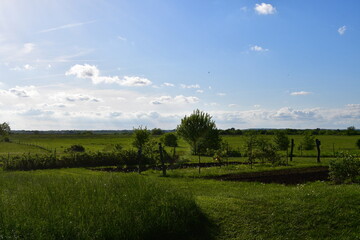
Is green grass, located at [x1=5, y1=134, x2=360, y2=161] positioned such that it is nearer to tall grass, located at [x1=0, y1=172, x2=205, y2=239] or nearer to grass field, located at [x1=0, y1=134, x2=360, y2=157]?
grass field, located at [x1=0, y1=134, x2=360, y2=157]

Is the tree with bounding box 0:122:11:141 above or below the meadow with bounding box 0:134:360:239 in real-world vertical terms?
above

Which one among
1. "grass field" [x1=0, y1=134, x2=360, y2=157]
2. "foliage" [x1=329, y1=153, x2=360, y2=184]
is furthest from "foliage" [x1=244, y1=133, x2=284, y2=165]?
"foliage" [x1=329, y1=153, x2=360, y2=184]

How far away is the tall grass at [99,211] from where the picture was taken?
7.74 metres

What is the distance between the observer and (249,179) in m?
20.6

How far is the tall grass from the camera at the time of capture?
7737 millimetres

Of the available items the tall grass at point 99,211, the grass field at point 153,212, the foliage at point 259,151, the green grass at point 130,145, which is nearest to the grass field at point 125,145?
the green grass at point 130,145

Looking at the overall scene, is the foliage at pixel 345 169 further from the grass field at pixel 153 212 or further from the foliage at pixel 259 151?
the foliage at pixel 259 151

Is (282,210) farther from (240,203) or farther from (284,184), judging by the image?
(284,184)

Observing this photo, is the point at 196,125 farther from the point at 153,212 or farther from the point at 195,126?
the point at 153,212

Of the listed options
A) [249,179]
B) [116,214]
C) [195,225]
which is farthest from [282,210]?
[249,179]

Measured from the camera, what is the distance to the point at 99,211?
873 centimetres

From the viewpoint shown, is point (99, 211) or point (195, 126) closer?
point (99, 211)

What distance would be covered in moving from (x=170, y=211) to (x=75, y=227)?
2869mm

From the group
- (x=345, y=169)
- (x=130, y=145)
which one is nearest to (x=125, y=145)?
(x=130, y=145)
